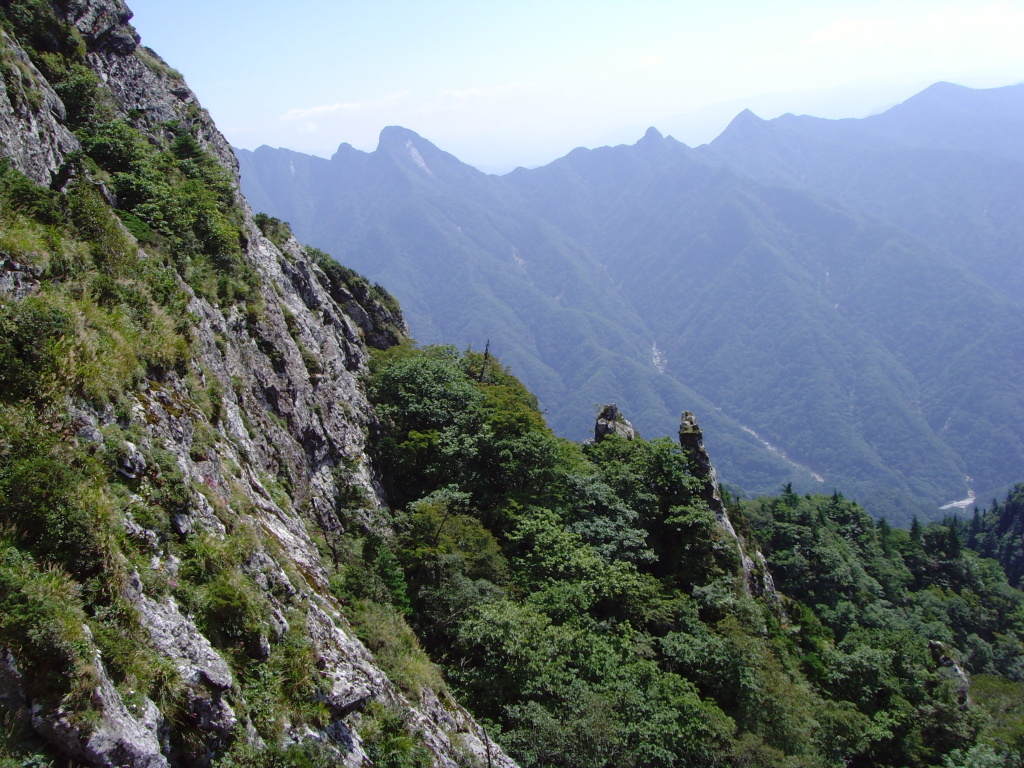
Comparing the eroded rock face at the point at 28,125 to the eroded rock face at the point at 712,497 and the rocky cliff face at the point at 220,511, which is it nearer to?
the rocky cliff face at the point at 220,511

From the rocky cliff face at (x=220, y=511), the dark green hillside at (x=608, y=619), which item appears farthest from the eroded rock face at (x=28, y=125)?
the dark green hillside at (x=608, y=619)

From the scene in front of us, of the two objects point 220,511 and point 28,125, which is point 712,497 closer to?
point 220,511

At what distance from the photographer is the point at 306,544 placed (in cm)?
1650

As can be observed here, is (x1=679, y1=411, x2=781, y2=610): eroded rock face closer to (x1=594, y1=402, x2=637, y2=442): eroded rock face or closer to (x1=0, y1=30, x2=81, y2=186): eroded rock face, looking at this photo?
(x1=594, y1=402, x2=637, y2=442): eroded rock face

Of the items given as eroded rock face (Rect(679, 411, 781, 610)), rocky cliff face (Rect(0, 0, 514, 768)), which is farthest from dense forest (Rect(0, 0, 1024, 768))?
eroded rock face (Rect(679, 411, 781, 610))

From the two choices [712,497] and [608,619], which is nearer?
[608,619]

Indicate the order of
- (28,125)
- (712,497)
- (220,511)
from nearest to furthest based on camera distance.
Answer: (220,511), (28,125), (712,497)

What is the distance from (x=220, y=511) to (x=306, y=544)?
5043mm

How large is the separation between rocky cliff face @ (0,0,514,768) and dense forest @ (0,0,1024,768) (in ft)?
0.20

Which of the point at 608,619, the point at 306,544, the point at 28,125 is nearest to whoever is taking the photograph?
the point at 306,544

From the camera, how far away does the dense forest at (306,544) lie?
319 inches

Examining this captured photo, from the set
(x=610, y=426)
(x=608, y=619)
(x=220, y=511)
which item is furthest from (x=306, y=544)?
(x=610, y=426)

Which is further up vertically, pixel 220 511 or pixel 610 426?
pixel 610 426

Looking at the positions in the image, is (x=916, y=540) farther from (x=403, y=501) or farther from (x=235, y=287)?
(x=235, y=287)
